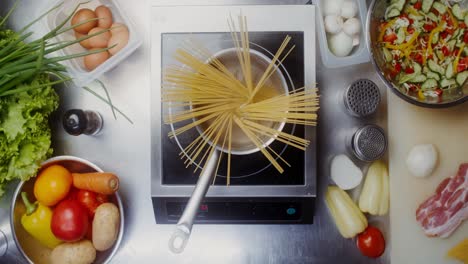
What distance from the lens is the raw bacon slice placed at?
1077mm

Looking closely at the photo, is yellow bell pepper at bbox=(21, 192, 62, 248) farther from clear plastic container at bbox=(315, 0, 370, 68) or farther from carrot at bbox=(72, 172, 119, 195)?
clear plastic container at bbox=(315, 0, 370, 68)

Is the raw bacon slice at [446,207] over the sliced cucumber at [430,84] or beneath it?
beneath

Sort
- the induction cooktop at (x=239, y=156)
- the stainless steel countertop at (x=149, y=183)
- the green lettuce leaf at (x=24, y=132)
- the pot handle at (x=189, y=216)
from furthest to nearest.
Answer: the stainless steel countertop at (x=149, y=183) → the induction cooktop at (x=239, y=156) → the green lettuce leaf at (x=24, y=132) → the pot handle at (x=189, y=216)

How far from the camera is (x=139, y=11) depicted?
→ 1122 millimetres

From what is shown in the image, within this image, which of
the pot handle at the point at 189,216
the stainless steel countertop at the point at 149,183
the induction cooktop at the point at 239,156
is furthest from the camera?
the stainless steel countertop at the point at 149,183

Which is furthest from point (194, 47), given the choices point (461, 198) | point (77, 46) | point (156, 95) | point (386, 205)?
point (461, 198)

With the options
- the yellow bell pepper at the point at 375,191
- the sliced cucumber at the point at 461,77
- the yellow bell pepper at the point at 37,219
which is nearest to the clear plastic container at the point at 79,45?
the yellow bell pepper at the point at 37,219

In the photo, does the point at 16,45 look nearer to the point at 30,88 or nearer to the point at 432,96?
the point at 30,88

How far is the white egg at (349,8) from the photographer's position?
104cm

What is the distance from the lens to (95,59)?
102cm

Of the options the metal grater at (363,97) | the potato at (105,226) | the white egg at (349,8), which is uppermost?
the white egg at (349,8)

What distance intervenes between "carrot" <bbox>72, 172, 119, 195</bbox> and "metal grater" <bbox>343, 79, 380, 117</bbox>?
0.54 meters

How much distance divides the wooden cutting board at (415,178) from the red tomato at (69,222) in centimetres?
70

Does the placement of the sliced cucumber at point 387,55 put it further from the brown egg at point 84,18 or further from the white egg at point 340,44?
the brown egg at point 84,18
